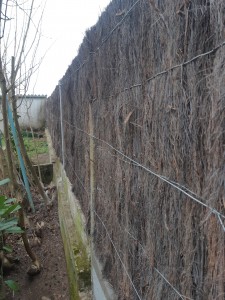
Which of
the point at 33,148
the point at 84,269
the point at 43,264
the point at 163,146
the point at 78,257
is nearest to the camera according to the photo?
the point at 163,146

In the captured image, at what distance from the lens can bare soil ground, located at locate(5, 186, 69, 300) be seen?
409 centimetres

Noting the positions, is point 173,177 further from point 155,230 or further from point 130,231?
point 130,231

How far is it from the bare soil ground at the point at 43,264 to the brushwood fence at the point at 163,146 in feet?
6.96

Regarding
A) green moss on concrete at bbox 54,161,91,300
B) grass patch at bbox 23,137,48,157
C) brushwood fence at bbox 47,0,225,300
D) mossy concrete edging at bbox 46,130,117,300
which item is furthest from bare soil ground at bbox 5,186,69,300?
grass patch at bbox 23,137,48,157

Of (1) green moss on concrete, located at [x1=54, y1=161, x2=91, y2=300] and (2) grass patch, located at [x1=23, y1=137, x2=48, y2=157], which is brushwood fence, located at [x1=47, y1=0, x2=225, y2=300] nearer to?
(1) green moss on concrete, located at [x1=54, y1=161, x2=91, y2=300]

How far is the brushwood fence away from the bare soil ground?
2.12 metres

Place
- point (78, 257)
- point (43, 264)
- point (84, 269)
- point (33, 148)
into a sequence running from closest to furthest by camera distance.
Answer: point (84, 269) < point (78, 257) < point (43, 264) < point (33, 148)

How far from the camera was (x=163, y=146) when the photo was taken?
129 centimetres

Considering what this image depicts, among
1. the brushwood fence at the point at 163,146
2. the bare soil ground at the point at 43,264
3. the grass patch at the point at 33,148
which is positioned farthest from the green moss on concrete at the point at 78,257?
the grass patch at the point at 33,148

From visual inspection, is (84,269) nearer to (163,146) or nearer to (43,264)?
(43,264)

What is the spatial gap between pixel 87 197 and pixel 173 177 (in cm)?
217

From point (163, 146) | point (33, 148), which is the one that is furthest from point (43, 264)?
point (33, 148)

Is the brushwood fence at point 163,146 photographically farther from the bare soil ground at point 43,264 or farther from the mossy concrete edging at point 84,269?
the bare soil ground at point 43,264

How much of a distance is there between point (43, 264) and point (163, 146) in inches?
161
